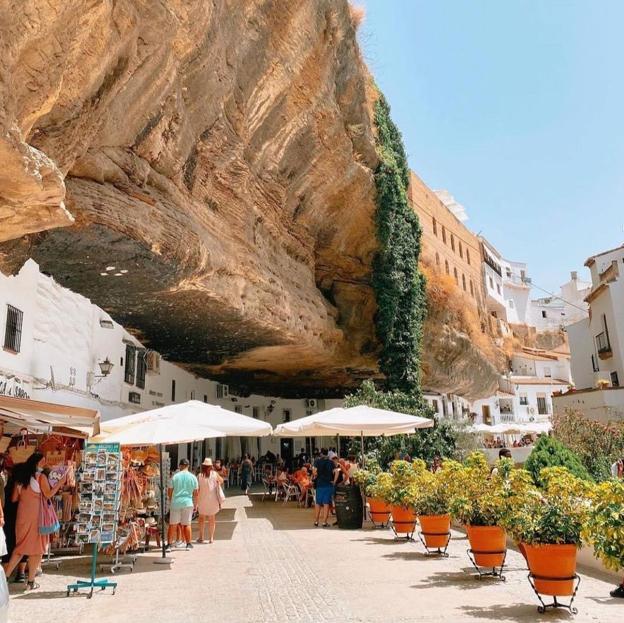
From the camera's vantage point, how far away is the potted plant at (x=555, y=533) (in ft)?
17.7

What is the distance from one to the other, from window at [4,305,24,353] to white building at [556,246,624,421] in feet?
75.5

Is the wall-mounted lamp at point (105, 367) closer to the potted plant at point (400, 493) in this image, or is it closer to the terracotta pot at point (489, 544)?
the potted plant at point (400, 493)

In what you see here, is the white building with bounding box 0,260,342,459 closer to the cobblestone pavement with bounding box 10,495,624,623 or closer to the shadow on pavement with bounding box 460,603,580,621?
the cobblestone pavement with bounding box 10,495,624,623

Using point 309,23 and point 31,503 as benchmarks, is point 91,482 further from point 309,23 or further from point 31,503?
point 309,23

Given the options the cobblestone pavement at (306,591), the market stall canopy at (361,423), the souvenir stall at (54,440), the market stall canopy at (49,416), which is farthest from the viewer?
the market stall canopy at (361,423)

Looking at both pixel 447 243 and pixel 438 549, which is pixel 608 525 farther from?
pixel 447 243

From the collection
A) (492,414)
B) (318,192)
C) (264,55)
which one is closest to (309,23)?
(264,55)

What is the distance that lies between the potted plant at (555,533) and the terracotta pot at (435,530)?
2.71m

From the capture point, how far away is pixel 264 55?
41.9 ft

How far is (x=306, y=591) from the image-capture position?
6539mm

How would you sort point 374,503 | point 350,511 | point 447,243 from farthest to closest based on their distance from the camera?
point 447,243 → point 374,503 → point 350,511

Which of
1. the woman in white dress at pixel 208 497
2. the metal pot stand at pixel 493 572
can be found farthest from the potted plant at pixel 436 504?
the woman in white dress at pixel 208 497

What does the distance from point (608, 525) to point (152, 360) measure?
45.8 feet

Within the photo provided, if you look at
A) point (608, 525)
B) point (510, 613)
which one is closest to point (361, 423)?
point (510, 613)
